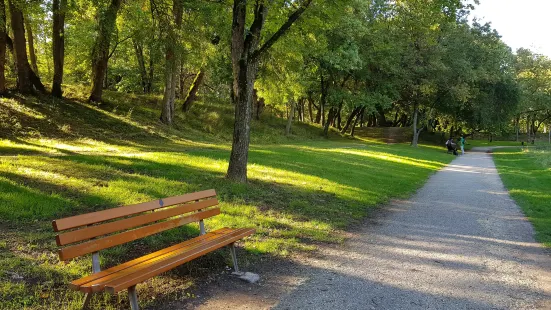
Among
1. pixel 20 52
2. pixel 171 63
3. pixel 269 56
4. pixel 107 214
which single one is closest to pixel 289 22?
pixel 269 56

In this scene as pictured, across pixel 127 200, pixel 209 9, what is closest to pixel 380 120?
pixel 209 9

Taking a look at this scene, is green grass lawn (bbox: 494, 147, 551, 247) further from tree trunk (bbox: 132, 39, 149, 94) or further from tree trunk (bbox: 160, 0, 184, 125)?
tree trunk (bbox: 132, 39, 149, 94)

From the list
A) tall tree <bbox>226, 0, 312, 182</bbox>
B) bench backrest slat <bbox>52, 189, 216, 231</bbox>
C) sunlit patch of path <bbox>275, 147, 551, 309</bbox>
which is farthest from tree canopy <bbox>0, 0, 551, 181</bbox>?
bench backrest slat <bbox>52, 189, 216, 231</bbox>

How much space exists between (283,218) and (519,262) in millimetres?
3632

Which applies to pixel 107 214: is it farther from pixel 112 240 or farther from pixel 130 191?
pixel 130 191

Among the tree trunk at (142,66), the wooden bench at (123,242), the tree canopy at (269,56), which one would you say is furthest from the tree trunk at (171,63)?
the tree trunk at (142,66)

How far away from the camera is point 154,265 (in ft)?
12.3

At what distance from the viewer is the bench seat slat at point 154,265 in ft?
10.5

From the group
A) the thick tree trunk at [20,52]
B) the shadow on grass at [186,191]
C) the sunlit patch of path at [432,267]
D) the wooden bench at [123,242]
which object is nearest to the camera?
the wooden bench at [123,242]

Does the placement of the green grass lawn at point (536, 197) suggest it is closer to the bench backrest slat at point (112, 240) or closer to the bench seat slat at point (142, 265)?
the bench seat slat at point (142, 265)

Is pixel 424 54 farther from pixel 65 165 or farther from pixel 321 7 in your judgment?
pixel 65 165

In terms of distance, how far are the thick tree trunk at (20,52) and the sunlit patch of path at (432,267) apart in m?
16.6

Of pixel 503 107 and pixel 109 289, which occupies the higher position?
pixel 503 107

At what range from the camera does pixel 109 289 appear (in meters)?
3.15
